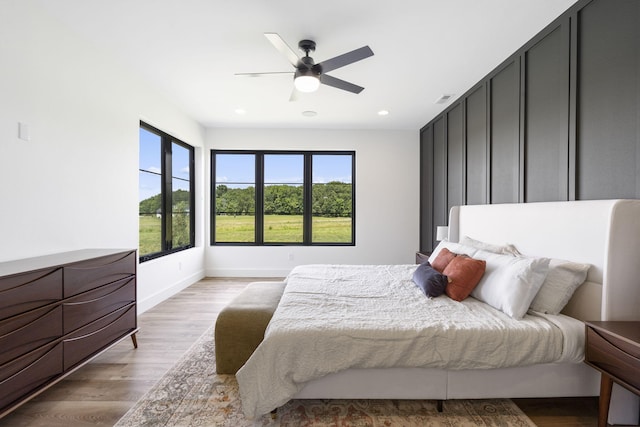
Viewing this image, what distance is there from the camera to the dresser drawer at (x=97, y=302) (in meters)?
1.91

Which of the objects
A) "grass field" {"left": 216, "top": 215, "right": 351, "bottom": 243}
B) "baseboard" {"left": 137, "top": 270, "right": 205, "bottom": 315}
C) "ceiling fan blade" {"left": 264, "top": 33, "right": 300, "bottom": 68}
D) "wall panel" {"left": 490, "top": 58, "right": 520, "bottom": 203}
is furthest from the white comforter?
"grass field" {"left": 216, "top": 215, "right": 351, "bottom": 243}

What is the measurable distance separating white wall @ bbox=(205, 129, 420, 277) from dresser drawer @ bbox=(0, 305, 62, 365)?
139 inches

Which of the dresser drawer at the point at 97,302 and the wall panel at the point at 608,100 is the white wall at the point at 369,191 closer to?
the dresser drawer at the point at 97,302

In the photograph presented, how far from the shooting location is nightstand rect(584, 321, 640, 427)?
1355 mm

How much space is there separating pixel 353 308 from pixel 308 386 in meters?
0.56

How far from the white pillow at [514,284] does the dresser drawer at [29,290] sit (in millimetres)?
2818

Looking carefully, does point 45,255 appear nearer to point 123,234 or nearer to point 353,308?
point 123,234

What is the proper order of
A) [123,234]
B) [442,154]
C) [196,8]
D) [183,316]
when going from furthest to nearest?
[442,154]
[183,316]
[123,234]
[196,8]

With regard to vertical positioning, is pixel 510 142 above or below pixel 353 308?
above

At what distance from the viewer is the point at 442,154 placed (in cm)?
438

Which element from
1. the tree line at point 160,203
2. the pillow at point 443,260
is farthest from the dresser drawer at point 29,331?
the pillow at point 443,260

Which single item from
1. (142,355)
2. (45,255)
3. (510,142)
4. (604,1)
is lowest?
(142,355)

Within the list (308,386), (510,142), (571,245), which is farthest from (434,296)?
(510,142)

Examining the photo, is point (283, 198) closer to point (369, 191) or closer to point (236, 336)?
point (369, 191)
